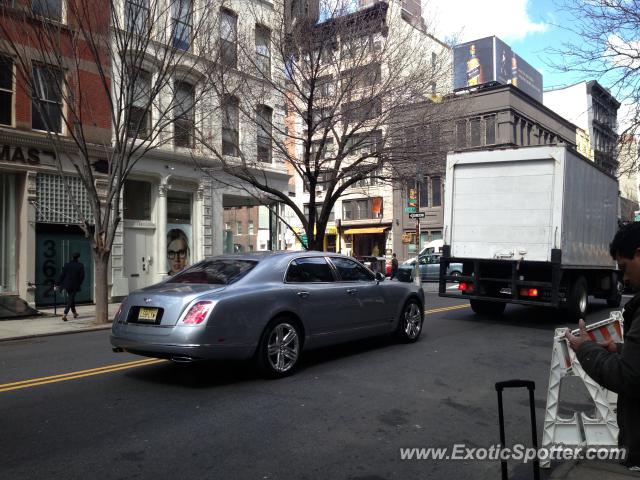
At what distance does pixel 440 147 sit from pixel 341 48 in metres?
4.31

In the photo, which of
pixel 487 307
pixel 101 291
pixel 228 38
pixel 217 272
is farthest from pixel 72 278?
pixel 487 307

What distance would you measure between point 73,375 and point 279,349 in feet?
8.97

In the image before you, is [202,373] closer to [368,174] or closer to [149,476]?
[149,476]

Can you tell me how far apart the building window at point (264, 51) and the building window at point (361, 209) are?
2712 cm

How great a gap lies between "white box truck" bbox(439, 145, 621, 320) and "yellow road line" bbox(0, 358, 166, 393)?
262 inches

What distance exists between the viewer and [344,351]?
27.2 feet

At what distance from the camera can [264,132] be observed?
19016 mm

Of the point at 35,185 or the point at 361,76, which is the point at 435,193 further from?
the point at 35,185

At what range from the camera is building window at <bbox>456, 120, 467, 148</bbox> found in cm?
1802

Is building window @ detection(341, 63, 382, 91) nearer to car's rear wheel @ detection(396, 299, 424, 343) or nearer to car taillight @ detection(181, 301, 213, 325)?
car's rear wheel @ detection(396, 299, 424, 343)

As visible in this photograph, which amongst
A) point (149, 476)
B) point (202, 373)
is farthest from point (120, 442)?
point (202, 373)

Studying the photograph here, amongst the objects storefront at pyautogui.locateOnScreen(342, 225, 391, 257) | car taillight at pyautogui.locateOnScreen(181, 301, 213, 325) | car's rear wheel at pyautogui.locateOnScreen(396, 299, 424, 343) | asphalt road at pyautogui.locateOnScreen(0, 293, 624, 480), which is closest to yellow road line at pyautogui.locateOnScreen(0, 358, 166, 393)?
asphalt road at pyautogui.locateOnScreen(0, 293, 624, 480)

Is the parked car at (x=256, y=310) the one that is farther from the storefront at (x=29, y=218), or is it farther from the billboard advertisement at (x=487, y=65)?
the billboard advertisement at (x=487, y=65)

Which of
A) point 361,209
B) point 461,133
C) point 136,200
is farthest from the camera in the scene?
point 361,209
